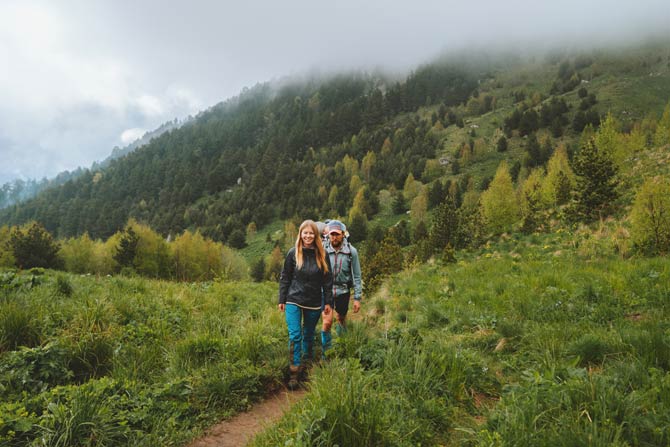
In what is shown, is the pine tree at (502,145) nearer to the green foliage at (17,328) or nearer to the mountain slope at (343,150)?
the mountain slope at (343,150)

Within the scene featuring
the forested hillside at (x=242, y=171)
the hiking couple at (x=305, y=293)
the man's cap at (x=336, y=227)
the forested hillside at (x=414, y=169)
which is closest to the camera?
the hiking couple at (x=305, y=293)

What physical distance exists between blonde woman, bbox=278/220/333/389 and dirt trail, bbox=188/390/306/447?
0.91 m

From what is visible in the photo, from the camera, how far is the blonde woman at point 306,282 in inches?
207

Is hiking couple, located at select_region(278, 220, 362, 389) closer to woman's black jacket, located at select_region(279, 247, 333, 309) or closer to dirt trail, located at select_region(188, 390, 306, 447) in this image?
woman's black jacket, located at select_region(279, 247, 333, 309)

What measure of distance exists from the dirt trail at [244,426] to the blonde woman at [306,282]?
2.99 ft

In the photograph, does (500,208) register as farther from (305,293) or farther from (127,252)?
(127,252)

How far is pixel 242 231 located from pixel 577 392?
104m


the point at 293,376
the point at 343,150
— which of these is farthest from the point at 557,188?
the point at 343,150

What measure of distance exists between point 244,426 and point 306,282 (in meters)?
2.18

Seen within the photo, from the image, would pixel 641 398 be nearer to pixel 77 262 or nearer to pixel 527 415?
Answer: pixel 527 415

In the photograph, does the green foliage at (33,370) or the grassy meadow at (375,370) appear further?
the green foliage at (33,370)

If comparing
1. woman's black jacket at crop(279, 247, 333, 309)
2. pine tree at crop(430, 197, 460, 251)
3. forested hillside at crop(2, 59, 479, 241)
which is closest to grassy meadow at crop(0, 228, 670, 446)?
woman's black jacket at crop(279, 247, 333, 309)

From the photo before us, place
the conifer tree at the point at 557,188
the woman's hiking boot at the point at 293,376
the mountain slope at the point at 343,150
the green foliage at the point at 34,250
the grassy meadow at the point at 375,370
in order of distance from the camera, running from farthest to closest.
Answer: the mountain slope at the point at 343,150 → the green foliage at the point at 34,250 → the conifer tree at the point at 557,188 → the woman's hiking boot at the point at 293,376 → the grassy meadow at the point at 375,370

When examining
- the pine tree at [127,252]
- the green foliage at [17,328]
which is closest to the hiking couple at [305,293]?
the green foliage at [17,328]
